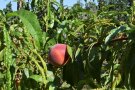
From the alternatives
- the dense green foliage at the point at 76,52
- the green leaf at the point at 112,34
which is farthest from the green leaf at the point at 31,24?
the green leaf at the point at 112,34

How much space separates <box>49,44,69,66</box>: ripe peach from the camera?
45.4 inches

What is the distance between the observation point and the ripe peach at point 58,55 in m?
1.15

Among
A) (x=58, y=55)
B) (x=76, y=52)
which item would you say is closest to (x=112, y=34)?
(x=76, y=52)

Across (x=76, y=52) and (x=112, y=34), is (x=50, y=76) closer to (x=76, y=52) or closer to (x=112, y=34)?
(x=76, y=52)

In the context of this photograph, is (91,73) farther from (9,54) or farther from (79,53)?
(9,54)

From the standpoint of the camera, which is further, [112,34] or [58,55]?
[58,55]

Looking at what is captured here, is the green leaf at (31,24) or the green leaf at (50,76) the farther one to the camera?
the green leaf at (50,76)

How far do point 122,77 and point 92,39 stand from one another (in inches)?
8.9

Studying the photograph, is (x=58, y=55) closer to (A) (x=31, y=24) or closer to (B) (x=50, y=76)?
(B) (x=50, y=76)

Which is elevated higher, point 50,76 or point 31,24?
point 31,24

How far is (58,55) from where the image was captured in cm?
119

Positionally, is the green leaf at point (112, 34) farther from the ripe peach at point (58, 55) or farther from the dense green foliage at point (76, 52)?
the ripe peach at point (58, 55)

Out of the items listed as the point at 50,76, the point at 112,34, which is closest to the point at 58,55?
the point at 50,76

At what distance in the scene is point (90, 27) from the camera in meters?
1.15
